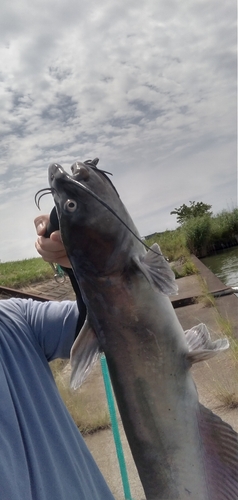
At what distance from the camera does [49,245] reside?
5.71 ft

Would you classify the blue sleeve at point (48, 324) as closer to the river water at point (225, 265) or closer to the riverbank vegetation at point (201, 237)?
the river water at point (225, 265)

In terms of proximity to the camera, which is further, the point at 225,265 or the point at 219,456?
the point at 225,265

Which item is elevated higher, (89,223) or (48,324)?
(89,223)

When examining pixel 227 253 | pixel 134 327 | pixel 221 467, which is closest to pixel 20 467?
pixel 134 327

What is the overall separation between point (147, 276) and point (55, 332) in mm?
572

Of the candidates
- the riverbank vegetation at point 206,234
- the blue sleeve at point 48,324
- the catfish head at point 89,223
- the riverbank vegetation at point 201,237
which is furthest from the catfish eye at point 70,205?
the riverbank vegetation at point 206,234

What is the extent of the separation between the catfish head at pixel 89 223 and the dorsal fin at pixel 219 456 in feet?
2.22

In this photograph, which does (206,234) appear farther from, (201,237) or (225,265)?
(225,265)

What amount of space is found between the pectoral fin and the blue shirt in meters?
0.21

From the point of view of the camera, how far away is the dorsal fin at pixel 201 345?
155 cm

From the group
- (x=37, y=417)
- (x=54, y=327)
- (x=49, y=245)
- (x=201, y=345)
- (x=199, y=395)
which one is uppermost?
(x=49, y=245)

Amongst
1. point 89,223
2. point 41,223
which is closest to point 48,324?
point 41,223

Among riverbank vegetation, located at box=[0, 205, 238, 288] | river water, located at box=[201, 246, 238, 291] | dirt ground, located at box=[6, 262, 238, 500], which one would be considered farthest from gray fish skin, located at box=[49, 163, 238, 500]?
riverbank vegetation, located at box=[0, 205, 238, 288]

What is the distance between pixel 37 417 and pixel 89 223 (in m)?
0.77
